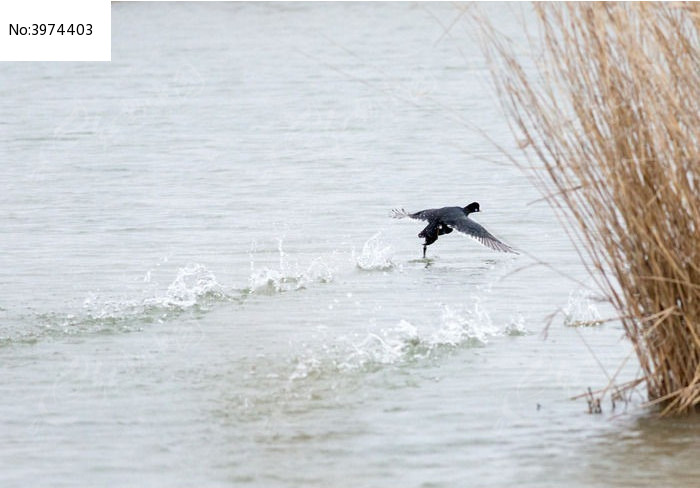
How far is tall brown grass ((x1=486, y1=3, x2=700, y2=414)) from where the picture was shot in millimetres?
6043

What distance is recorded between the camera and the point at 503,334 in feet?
27.5

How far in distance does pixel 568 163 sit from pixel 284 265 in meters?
4.87

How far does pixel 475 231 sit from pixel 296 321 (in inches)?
83.3

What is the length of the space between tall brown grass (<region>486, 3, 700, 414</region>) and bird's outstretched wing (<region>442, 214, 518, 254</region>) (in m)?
3.84

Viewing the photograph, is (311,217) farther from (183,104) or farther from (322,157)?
(183,104)

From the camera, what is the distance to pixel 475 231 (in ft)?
34.8

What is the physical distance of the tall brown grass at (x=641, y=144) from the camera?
19.8ft

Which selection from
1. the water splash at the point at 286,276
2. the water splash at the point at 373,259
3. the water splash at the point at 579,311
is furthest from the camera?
the water splash at the point at 373,259

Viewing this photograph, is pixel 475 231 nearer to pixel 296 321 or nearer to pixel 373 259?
pixel 373 259

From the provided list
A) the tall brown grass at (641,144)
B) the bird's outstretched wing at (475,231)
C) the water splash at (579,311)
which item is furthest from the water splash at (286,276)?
the tall brown grass at (641,144)

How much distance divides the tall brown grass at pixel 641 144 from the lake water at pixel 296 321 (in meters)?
0.41

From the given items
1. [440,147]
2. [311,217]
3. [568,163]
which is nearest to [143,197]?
[311,217]

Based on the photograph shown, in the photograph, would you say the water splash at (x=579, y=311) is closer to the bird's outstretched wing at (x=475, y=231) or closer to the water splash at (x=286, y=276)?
the bird's outstretched wing at (x=475, y=231)

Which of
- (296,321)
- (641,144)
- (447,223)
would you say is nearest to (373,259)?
(447,223)
